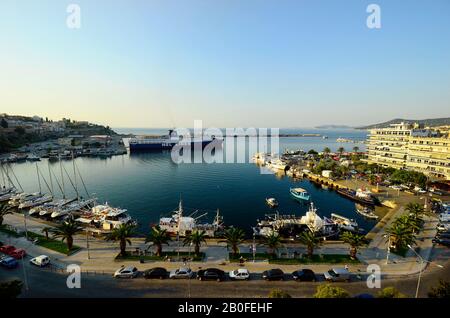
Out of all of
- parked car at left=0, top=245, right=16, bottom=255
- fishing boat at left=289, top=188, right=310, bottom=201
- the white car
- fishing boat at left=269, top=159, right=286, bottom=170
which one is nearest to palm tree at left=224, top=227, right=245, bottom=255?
the white car

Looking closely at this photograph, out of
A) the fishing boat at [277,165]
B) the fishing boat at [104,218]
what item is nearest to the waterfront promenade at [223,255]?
the fishing boat at [104,218]

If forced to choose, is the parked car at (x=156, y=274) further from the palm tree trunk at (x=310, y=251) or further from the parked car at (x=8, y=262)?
the palm tree trunk at (x=310, y=251)

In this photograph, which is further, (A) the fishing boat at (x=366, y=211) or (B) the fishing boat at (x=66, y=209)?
(A) the fishing boat at (x=366, y=211)

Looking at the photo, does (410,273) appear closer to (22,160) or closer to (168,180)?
(168,180)

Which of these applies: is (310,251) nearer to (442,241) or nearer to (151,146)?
(442,241)

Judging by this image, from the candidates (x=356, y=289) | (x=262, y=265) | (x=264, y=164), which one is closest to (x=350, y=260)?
(x=356, y=289)
